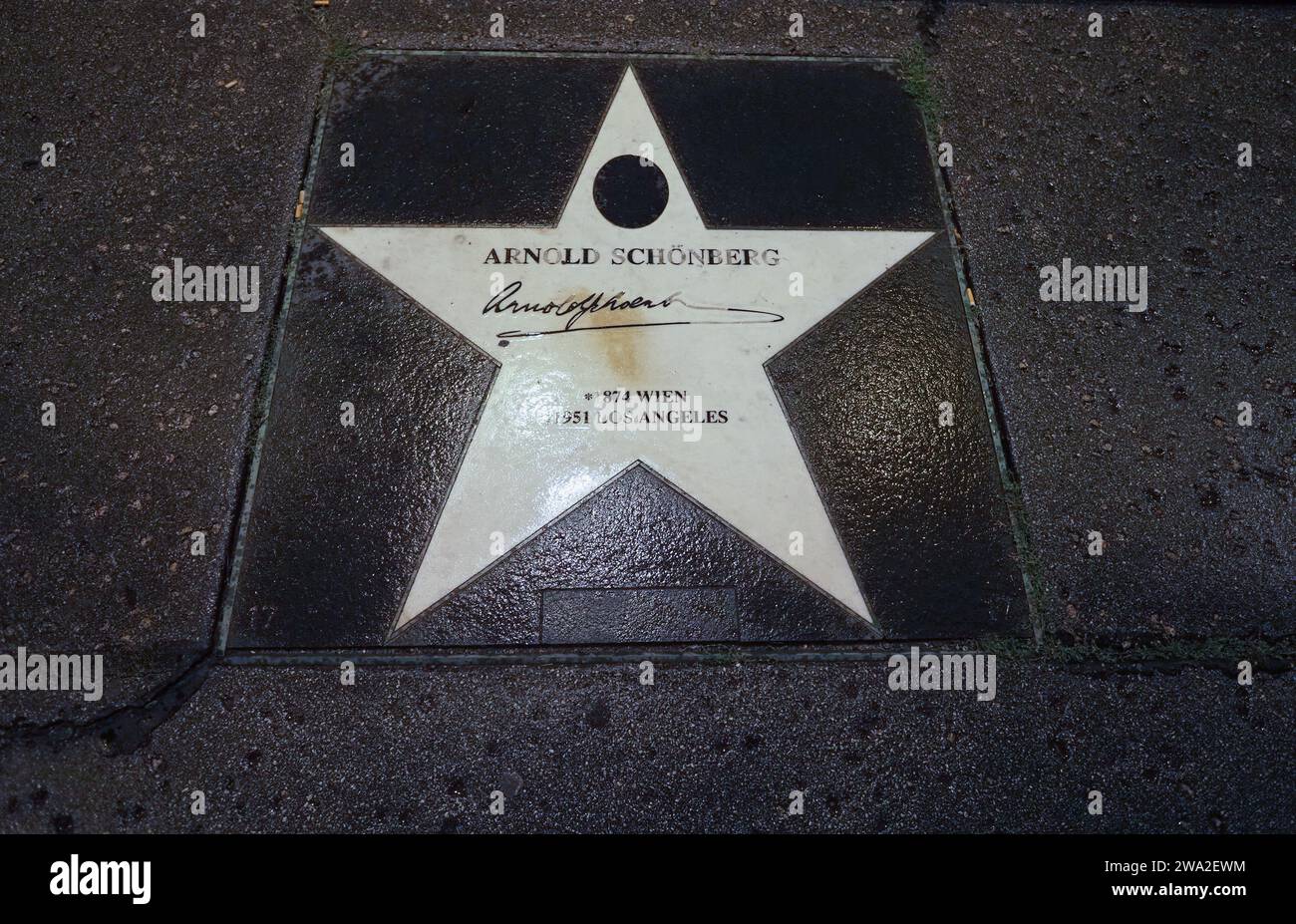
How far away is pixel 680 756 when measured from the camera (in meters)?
1.68

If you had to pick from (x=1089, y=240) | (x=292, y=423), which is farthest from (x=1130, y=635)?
(x=292, y=423)

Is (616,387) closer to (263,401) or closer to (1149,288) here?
(263,401)

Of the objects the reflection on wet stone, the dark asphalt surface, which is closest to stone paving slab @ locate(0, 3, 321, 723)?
the dark asphalt surface

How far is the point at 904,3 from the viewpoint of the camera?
7.26ft

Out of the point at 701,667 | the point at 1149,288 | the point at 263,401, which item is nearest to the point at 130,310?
the point at 263,401

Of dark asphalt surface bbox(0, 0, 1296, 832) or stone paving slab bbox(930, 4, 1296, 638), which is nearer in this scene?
dark asphalt surface bbox(0, 0, 1296, 832)

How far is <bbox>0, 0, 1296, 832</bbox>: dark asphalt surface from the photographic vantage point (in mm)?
1659

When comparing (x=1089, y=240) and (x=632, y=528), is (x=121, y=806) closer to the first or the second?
(x=632, y=528)

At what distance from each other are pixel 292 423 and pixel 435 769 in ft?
2.92
